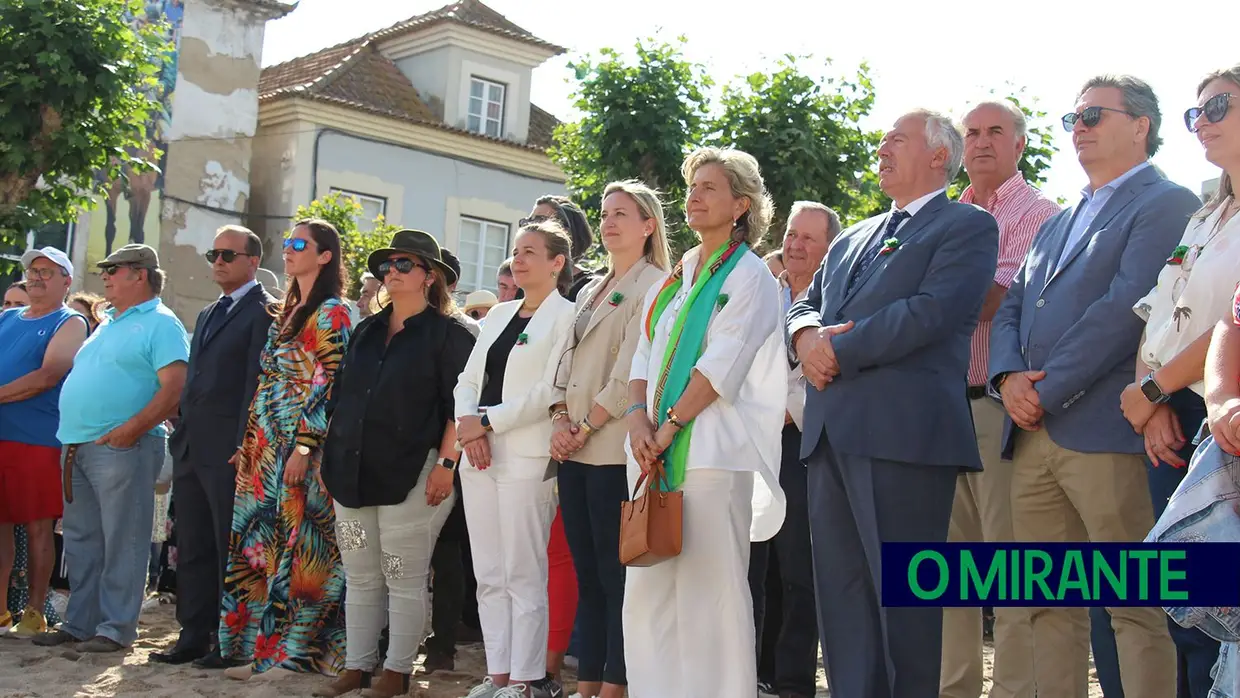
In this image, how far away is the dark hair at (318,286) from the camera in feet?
22.4

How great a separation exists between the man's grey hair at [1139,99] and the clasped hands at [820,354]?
47.1 inches

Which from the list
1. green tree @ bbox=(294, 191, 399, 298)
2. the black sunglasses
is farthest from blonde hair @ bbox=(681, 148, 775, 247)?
green tree @ bbox=(294, 191, 399, 298)

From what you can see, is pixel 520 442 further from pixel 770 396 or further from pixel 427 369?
pixel 770 396

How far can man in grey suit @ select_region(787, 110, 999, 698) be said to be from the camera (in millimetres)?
4391

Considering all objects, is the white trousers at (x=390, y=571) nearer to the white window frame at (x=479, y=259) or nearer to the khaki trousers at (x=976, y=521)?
the khaki trousers at (x=976, y=521)

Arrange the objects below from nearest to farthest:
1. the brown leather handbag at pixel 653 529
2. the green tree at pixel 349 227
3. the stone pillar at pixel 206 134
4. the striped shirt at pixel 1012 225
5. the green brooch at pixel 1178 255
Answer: the green brooch at pixel 1178 255 → the brown leather handbag at pixel 653 529 → the striped shirt at pixel 1012 225 → the green tree at pixel 349 227 → the stone pillar at pixel 206 134

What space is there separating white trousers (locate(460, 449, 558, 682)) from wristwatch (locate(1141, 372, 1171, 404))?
8.92 ft

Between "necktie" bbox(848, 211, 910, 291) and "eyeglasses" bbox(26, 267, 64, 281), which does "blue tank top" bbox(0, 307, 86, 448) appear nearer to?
"eyeglasses" bbox(26, 267, 64, 281)

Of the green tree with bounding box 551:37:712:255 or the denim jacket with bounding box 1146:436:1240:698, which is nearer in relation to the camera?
the denim jacket with bounding box 1146:436:1240:698

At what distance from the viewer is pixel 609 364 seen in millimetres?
5805

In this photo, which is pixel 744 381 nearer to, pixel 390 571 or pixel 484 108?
pixel 390 571

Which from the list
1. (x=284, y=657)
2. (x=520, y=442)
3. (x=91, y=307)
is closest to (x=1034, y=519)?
(x=520, y=442)

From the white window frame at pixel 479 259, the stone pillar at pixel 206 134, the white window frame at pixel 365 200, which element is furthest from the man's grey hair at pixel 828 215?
the white window frame at pixel 479 259

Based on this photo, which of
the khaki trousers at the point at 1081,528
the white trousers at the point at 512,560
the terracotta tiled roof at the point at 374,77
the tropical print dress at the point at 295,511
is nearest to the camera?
the khaki trousers at the point at 1081,528
